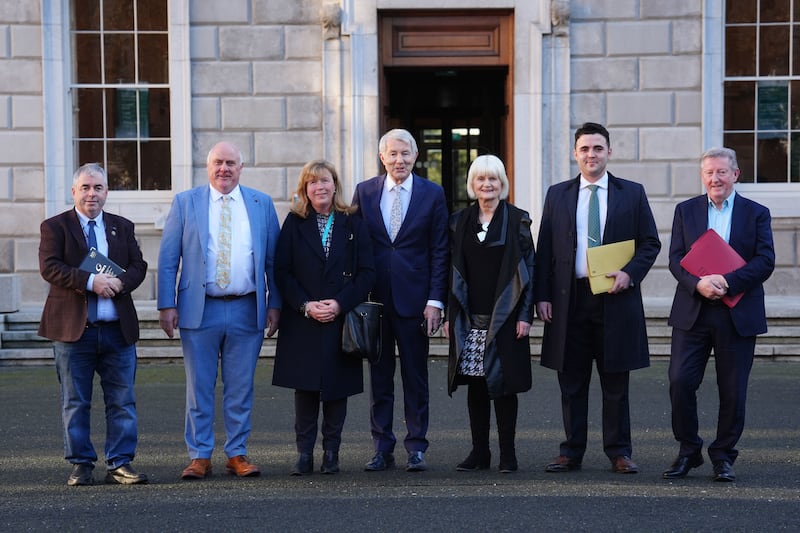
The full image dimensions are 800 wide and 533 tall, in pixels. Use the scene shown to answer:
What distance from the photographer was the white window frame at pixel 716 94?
1420cm

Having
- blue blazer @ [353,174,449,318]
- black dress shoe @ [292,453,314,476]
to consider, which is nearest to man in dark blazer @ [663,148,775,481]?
blue blazer @ [353,174,449,318]

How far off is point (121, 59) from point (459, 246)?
320 inches

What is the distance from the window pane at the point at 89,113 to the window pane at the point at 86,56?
0.49ft

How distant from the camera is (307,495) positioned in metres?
6.88

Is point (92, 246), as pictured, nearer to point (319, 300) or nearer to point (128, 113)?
point (319, 300)

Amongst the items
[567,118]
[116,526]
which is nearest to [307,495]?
[116,526]

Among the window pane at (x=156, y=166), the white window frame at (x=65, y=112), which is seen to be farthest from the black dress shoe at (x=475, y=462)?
the window pane at (x=156, y=166)

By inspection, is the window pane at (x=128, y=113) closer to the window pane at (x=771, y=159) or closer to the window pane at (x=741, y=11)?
the window pane at (x=741, y=11)

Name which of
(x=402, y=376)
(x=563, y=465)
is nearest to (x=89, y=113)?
(x=402, y=376)

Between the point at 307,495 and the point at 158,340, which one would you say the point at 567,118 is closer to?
the point at 158,340

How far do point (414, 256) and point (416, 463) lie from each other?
1271 mm

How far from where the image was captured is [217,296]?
24.9 feet

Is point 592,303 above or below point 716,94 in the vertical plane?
below

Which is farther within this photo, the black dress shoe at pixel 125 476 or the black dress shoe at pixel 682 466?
the black dress shoe at pixel 682 466
